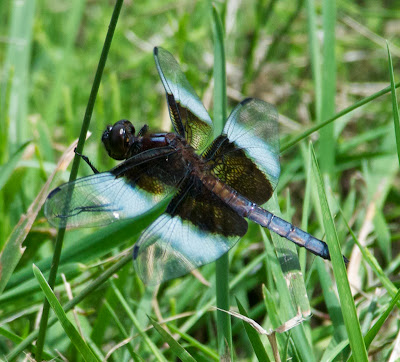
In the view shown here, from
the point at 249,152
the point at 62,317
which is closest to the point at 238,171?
the point at 249,152

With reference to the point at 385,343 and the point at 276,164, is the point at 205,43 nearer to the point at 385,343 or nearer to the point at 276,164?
the point at 276,164

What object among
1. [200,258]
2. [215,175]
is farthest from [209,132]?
[200,258]

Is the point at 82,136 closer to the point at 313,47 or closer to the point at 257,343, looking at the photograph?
the point at 257,343

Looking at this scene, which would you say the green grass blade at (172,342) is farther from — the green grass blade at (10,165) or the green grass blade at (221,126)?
the green grass blade at (10,165)

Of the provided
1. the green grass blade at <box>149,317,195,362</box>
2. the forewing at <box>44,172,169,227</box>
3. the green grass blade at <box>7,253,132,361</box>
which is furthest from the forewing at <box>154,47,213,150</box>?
the green grass blade at <box>149,317,195,362</box>

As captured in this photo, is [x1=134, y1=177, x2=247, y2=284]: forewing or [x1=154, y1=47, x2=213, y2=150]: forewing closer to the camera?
[x1=134, y1=177, x2=247, y2=284]: forewing

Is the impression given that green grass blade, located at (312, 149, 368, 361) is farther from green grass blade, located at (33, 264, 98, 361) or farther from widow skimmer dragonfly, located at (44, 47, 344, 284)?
green grass blade, located at (33, 264, 98, 361)
